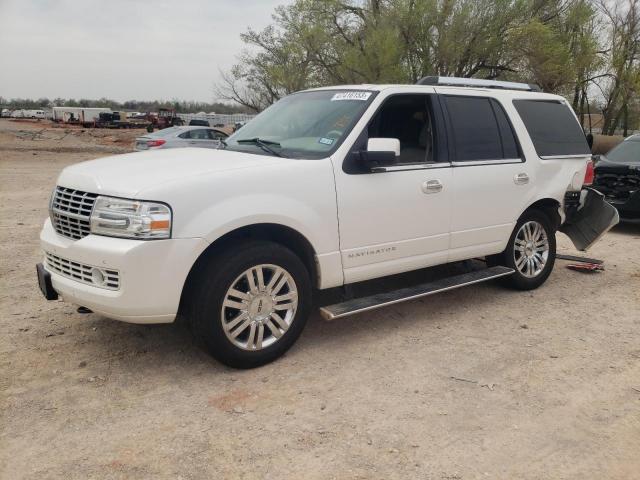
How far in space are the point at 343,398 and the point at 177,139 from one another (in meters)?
16.5

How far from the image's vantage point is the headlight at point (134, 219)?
3.37m

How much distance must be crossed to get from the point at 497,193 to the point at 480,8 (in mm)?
24469

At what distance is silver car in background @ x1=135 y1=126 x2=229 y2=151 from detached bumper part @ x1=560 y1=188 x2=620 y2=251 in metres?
→ 13.0

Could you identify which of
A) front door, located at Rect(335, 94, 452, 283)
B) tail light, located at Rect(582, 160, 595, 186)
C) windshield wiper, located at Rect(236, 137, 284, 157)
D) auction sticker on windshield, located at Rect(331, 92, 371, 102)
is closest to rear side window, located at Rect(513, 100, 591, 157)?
tail light, located at Rect(582, 160, 595, 186)

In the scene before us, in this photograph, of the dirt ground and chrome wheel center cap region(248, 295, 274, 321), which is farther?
chrome wheel center cap region(248, 295, 274, 321)

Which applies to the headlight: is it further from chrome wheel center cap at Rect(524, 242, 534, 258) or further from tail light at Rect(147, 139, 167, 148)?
tail light at Rect(147, 139, 167, 148)

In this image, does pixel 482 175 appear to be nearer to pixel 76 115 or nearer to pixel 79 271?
pixel 79 271

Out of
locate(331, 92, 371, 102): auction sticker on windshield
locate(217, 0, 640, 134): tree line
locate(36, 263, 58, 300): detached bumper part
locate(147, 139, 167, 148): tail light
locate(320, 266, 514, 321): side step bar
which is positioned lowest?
locate(320, 266, 514, 321): side step bar

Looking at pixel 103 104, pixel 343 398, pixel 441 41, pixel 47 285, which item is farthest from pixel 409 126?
pixel 103 104

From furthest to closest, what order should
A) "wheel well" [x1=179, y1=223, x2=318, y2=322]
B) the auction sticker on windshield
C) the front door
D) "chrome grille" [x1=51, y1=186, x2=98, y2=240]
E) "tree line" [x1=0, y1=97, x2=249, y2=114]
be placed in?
"tree line" [x1=0, y1=97, x2=249, y2=114] < the auction sticker on windshield < the front door < "wheel well" [x1=179, y1=223, x2=318, y2=322] < "chrome grille" [x1=51, y1=186, x2=98, y2=240]

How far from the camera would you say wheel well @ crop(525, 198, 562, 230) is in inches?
225

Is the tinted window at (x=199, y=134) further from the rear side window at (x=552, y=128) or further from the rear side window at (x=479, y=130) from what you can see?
the rear side window at (x=479, y=130)

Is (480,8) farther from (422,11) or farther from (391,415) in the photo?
(391,415)

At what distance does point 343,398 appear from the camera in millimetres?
3547
